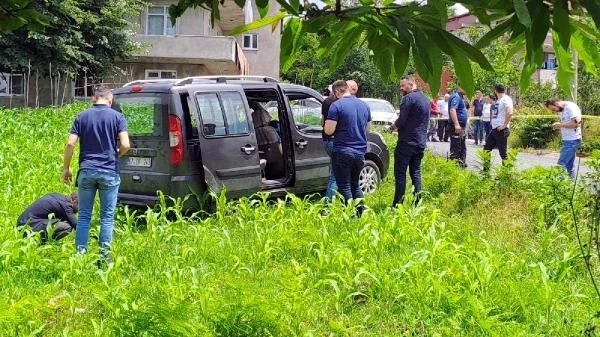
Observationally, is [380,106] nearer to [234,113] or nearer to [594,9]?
[234,113]

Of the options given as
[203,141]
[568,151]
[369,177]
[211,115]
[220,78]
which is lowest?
[369,177]

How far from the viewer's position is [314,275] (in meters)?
5.32

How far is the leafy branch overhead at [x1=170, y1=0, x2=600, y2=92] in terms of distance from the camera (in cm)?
131

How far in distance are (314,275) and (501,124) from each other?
7061 millimetres

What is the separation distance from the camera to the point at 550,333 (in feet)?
13.9

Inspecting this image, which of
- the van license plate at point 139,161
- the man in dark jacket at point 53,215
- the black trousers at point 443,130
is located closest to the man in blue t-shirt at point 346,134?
the van license plate at point 139,161

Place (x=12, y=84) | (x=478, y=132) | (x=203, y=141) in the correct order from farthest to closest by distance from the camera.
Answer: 1. (x=12, y=84)
2. (x=478, y=132)
3. (x=203, y=141)

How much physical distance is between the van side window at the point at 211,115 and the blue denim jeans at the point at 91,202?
1699mm

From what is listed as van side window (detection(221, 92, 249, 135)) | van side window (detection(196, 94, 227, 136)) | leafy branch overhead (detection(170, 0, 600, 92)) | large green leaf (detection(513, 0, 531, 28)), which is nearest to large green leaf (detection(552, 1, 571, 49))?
leafy branch overhead (detection(170, 0, 600, 92))

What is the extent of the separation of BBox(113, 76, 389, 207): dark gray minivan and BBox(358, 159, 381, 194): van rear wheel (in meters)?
1.06

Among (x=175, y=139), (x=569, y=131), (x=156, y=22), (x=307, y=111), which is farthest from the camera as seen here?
(x=156, y=22)

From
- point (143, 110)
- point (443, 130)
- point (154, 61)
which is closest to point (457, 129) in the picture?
point (143, 110)

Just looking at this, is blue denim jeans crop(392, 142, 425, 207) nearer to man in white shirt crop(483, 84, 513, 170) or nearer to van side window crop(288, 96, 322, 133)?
van side window crop(288, 96, 322, 133)

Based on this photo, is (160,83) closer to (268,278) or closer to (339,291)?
(268,278)
